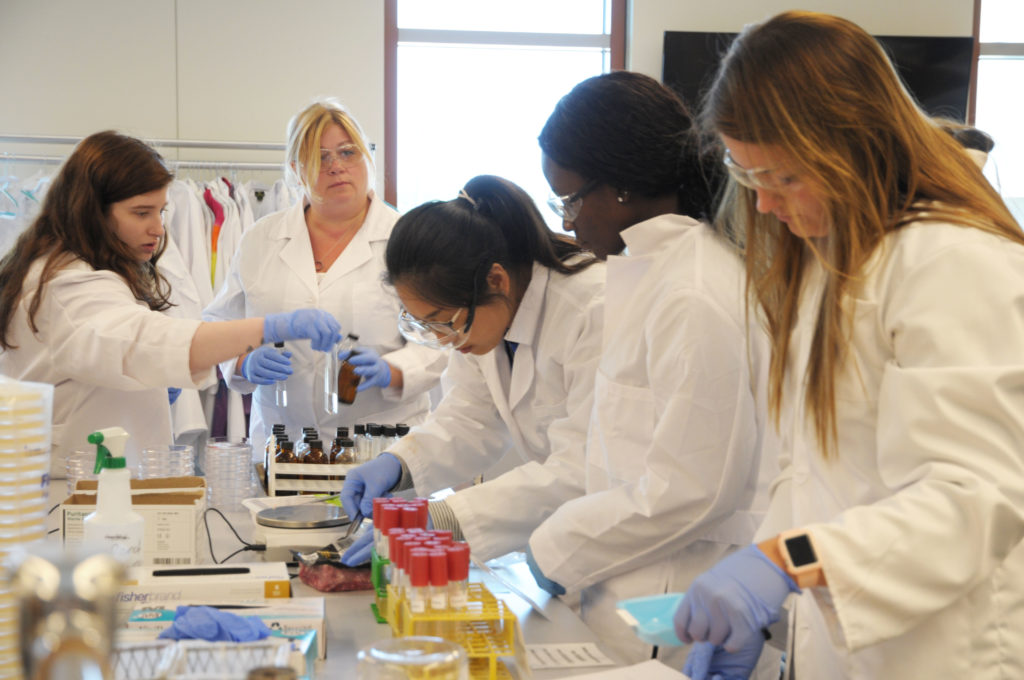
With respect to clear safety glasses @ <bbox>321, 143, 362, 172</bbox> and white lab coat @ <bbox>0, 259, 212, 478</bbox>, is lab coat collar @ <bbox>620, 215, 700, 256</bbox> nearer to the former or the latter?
white lab coat @ <bbox>0, 259, 212, 478</bbox>

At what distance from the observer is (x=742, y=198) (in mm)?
1311

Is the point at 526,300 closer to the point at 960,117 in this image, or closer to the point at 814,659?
the point at 814,659

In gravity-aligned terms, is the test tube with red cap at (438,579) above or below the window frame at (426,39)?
below

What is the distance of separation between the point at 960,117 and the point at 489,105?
2.37 metres

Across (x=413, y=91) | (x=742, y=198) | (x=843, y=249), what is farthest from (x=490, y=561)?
(x=413, y=91)

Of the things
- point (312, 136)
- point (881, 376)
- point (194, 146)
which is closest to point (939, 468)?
point (881, 376)

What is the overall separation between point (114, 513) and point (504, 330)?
0.86 meters

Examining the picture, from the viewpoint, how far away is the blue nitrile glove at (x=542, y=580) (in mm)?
1589

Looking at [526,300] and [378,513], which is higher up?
[526,300]

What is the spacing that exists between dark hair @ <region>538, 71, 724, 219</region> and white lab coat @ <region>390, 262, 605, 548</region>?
0.35 m

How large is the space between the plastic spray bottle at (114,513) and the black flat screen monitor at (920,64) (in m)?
3.78

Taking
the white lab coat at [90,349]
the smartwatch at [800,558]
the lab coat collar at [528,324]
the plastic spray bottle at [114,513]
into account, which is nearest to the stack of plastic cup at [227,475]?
the white lab coat at [90,349]

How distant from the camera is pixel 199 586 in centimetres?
129

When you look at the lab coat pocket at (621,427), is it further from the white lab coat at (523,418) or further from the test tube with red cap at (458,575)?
the test tube with red cap at (458,575)
